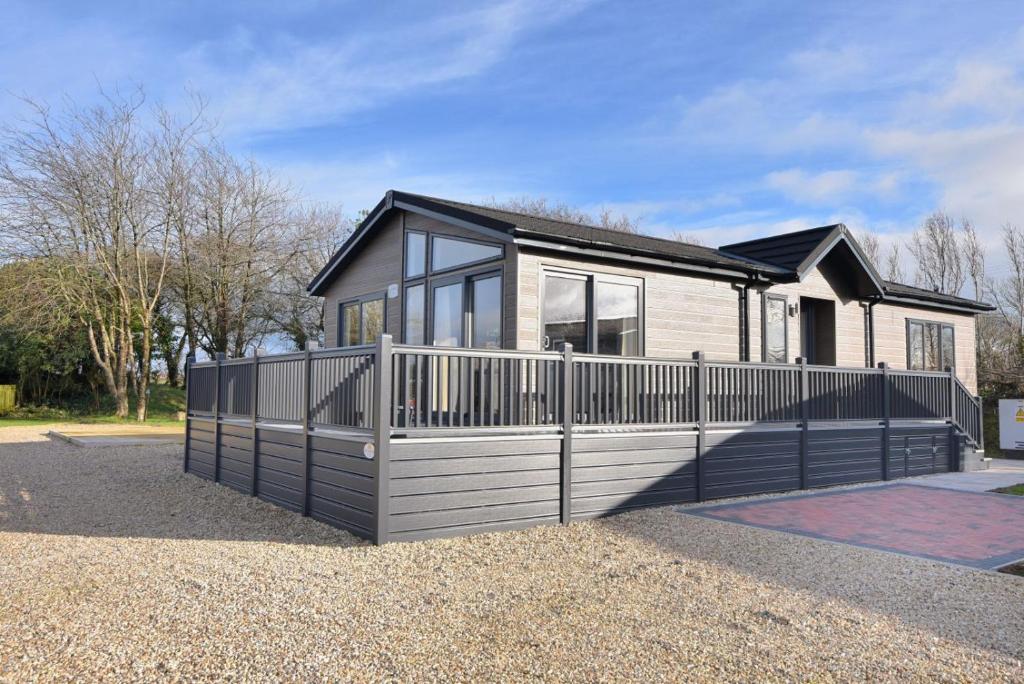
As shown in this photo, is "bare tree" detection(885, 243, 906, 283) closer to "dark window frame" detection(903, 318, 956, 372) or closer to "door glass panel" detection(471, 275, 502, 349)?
"dark window frame" detection(903, 318, 956, 372)

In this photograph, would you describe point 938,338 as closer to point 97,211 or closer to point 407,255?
point 407,255

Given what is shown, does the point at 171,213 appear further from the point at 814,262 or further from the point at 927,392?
the point at 927,392

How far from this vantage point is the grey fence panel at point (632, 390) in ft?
25.8

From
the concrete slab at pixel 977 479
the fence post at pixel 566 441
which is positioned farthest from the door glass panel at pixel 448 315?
the concrete slab at pixel 977 479

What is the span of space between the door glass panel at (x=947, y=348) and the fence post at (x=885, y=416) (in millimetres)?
6142

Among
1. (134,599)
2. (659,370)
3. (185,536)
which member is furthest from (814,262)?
(134,599)

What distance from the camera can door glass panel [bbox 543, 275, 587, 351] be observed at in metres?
9.83

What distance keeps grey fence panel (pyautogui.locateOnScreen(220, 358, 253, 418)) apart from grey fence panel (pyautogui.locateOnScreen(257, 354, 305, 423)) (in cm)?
46

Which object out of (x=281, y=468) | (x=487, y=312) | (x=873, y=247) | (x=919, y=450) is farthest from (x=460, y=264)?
(x=873, y=247)

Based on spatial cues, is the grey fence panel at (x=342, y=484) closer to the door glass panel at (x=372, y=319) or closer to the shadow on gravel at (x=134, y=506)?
the shadow on gravel at (x=134, y=506)

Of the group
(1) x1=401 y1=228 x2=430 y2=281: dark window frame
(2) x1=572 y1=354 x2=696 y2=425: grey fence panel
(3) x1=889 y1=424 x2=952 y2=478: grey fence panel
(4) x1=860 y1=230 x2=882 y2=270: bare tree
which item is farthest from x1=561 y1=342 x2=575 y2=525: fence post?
(4) x1=860 y1=230 x2=882 y2=270: bare tree

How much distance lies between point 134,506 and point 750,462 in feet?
24.6

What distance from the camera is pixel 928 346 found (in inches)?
632

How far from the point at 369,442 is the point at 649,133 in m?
15.5
